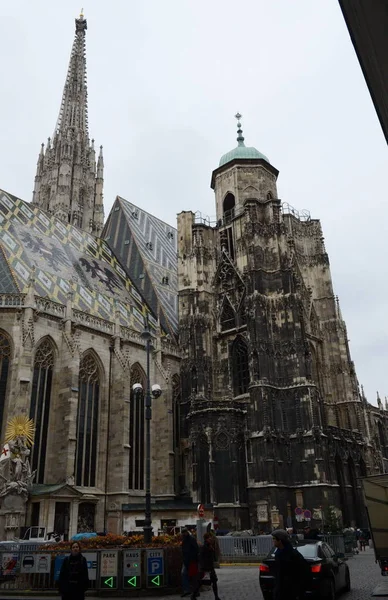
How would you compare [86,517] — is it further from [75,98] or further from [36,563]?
[75,98]

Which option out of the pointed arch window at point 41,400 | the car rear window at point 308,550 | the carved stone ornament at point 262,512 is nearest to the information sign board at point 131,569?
the car rear window at point 308,550

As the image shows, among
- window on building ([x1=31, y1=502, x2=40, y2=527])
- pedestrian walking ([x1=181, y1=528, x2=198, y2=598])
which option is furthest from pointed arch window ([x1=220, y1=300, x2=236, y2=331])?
pedestrian walking ([x1=181, y1=528, x2=198, y2=598])

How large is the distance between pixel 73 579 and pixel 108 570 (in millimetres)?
5768

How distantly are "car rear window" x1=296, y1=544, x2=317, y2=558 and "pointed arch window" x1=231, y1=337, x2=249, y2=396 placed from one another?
22081 millimetres

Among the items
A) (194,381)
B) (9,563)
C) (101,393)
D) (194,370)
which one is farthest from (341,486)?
(9,563)

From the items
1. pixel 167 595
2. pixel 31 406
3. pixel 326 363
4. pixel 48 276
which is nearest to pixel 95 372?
pixel 31 406

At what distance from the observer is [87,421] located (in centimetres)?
2964

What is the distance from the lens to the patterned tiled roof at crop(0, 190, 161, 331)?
103 feet

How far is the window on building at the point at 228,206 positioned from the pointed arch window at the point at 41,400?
1692cm

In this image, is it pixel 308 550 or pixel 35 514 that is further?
pixel 35 514

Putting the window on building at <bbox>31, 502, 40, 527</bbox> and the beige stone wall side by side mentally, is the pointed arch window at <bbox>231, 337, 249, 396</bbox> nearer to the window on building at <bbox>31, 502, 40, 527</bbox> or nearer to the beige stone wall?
the beige stone wall

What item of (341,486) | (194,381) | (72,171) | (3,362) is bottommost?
(341,486)

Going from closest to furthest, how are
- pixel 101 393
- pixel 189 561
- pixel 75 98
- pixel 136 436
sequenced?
pixel 189 561
pixel 101 393
pixel 136 436
pixel 75 98

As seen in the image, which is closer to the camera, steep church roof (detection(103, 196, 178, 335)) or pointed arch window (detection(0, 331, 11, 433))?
pointed arch window (detection(0, 331, 11, 433))
